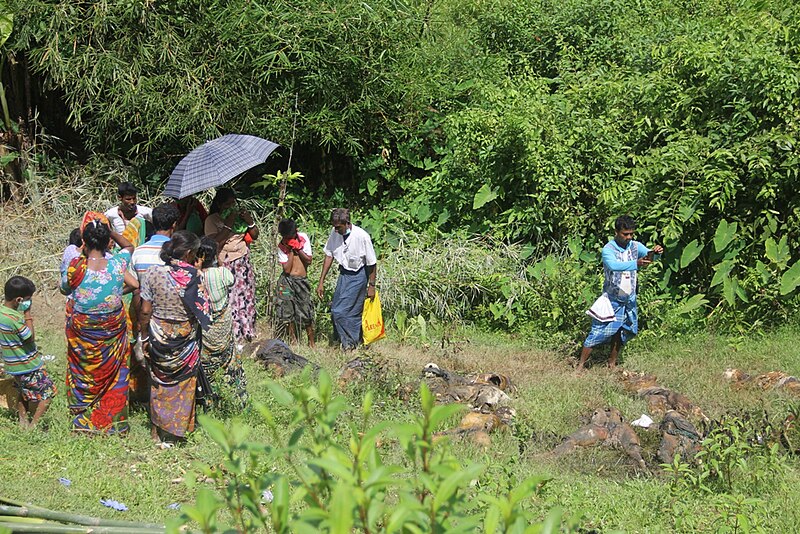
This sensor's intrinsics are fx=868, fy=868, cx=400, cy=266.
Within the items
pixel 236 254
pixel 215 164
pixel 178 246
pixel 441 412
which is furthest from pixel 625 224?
pixel 441 412

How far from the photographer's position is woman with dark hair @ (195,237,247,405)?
6.00 m

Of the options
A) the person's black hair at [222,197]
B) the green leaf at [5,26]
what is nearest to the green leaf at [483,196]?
the person's black hair at [222,197]

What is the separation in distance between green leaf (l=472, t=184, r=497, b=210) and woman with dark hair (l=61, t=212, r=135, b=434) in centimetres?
408

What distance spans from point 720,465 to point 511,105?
4865mm

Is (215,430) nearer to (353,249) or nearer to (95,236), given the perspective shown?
(95,236)

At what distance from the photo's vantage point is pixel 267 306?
8.65m

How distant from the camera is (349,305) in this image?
313 inches

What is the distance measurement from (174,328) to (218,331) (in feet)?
1.85

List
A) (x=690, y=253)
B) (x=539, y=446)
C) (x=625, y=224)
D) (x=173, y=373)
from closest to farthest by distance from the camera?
(x=173, y=373)
(x=539, y=446)
(x=625, y=224)
(x=690, y=253)

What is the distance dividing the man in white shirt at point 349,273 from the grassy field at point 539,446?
12.4 inches

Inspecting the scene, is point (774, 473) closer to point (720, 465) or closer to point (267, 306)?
point (720, 465)

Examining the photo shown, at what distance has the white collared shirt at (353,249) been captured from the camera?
775cm

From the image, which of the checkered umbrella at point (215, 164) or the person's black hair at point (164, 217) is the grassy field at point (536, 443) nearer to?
the person's black hair at point (164, 217)

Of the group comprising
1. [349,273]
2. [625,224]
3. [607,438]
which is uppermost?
[625,224]
